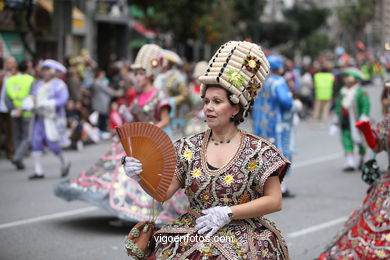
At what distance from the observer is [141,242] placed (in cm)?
415

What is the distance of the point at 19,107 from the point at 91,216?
16.6 feet

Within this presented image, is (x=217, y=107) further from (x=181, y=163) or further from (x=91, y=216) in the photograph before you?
(x=91, y=216)

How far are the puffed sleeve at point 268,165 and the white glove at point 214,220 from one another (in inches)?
9.7

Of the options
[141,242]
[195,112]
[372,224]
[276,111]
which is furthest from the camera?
[195,112]

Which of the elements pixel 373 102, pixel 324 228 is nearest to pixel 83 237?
pixel 324 228

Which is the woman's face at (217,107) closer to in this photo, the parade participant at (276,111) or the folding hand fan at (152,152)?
the folding hand fan at (152,152)

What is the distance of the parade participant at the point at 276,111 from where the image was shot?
10.1 meters

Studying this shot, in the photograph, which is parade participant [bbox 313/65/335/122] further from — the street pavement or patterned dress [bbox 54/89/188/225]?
patterned dress [bbox 54/89/188/225]

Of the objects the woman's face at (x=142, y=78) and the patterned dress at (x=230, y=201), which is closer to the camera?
the patterned dress at (x=230, y=201)

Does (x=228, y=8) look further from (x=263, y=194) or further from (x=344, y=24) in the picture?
(x=344, y=24)

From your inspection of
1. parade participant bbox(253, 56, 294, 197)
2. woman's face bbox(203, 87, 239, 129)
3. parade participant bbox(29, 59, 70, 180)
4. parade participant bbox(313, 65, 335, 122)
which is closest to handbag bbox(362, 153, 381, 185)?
woman's face bbox(203, 87, 239, 129)

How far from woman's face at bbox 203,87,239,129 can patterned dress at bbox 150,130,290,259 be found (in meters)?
0.16

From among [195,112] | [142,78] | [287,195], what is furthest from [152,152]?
[195,112]

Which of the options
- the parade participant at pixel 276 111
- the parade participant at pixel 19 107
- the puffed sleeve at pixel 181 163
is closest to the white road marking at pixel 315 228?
the parade participant at pixel 276 111
